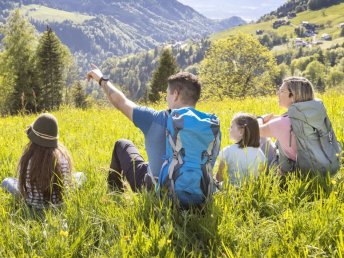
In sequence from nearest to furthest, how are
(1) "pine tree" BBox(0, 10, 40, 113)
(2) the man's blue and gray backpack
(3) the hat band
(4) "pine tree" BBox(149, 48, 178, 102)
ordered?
(2) the man's blue and gray backpack → (3) the hat band → (1) "pine tree" BBox(0, 10, 40, 113) → (4) "pine tree" BBox(149, 48, 178, 102)

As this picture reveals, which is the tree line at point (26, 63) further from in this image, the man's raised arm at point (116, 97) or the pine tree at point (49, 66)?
the man's raised arm at point (116, 97)

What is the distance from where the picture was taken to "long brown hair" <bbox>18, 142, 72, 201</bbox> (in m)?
4.87

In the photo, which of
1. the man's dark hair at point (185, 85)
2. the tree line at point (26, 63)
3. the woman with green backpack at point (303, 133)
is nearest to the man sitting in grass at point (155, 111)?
the man's dark hair at point (185, 85)

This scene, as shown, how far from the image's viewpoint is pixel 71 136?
29.3 feet

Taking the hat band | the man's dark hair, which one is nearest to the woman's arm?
the man's dark hair

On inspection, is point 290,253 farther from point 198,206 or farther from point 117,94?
point 117,94

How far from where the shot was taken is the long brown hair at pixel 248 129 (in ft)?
17.7

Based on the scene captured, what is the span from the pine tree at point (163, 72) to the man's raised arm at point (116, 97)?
5729cm

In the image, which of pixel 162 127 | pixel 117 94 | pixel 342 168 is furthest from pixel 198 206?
pixel 342 168

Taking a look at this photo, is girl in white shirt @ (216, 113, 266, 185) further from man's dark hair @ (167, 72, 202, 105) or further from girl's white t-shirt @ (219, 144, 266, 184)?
man's dark hair @ (167, 72, 202, 105)

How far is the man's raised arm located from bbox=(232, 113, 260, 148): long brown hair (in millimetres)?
1530

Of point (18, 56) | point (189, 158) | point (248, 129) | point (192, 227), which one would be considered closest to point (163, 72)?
point (18, 56)

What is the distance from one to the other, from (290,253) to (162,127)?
6.96 feet

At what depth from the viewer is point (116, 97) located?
4.88 m
